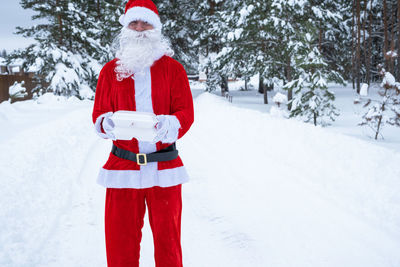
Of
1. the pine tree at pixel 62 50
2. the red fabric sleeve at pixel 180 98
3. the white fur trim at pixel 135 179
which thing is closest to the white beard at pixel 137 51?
the red fabric sleeve at pixel 180 98

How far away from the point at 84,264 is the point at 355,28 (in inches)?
993

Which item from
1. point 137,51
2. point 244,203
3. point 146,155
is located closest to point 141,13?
point 137,51

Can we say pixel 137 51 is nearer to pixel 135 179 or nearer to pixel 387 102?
pixel 135 179

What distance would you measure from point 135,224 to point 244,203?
7.47 feet

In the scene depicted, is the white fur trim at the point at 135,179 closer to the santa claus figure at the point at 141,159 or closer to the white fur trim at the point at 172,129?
the santa claus figure at the point at 141,159

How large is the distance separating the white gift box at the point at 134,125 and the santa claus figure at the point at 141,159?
0.26 meters

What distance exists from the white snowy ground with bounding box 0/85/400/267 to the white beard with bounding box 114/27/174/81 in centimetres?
174

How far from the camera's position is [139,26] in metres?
2.18

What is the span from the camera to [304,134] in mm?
6148

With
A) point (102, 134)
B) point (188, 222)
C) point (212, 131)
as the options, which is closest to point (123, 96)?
point (102, 134)

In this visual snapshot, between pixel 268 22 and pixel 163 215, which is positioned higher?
pixel 268 22

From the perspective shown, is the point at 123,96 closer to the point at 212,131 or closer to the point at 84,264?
the point at 84,264

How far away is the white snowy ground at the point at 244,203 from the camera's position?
2982 mm

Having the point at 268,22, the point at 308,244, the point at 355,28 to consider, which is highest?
the point at 355,28
